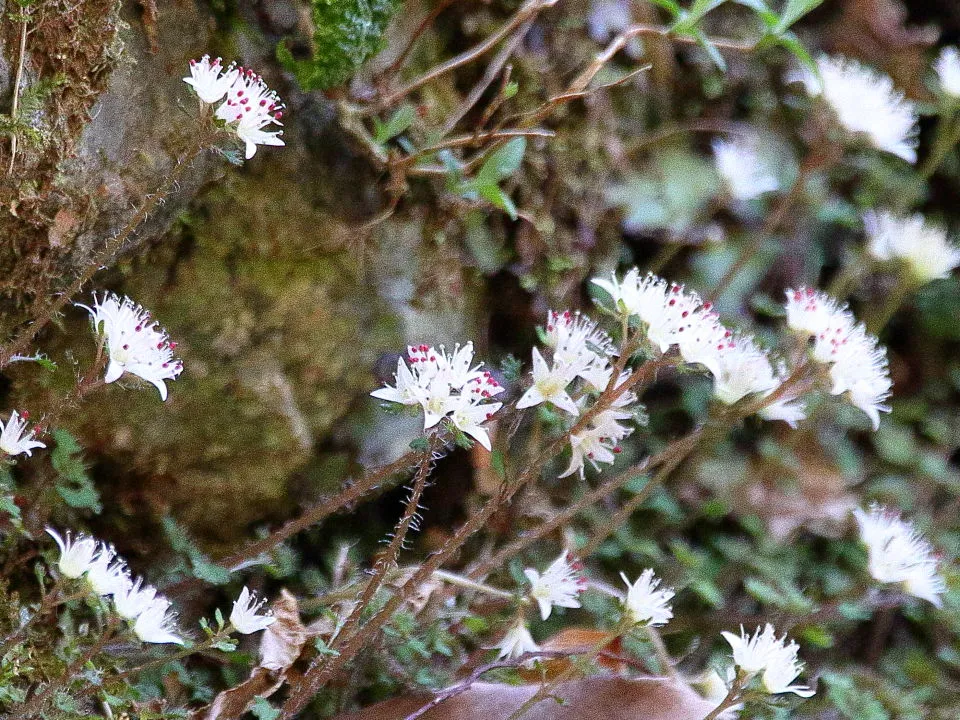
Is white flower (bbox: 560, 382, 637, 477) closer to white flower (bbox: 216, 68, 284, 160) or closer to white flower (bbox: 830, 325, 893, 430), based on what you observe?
white flower (bbox: 830, 325, 893, 430)

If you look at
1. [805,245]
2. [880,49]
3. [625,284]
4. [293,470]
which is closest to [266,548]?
[293,470]

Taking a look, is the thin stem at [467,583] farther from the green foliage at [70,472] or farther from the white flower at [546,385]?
the green foliage at [70,472]

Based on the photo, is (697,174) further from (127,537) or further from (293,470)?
(127,537)

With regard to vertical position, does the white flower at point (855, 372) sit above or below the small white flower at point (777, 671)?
above

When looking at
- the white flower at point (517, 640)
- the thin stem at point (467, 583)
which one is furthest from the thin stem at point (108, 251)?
the white flower at point (517, 640)

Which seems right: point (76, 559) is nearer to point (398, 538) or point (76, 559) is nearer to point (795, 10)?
point (398, 538)

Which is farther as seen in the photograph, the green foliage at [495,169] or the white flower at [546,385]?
the green foliage at [495,169]

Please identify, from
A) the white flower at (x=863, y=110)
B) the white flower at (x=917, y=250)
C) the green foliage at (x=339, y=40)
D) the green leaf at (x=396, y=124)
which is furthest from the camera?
the white flower at (x=917, y=250)

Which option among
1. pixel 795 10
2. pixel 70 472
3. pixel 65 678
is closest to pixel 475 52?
pixel 795 10
